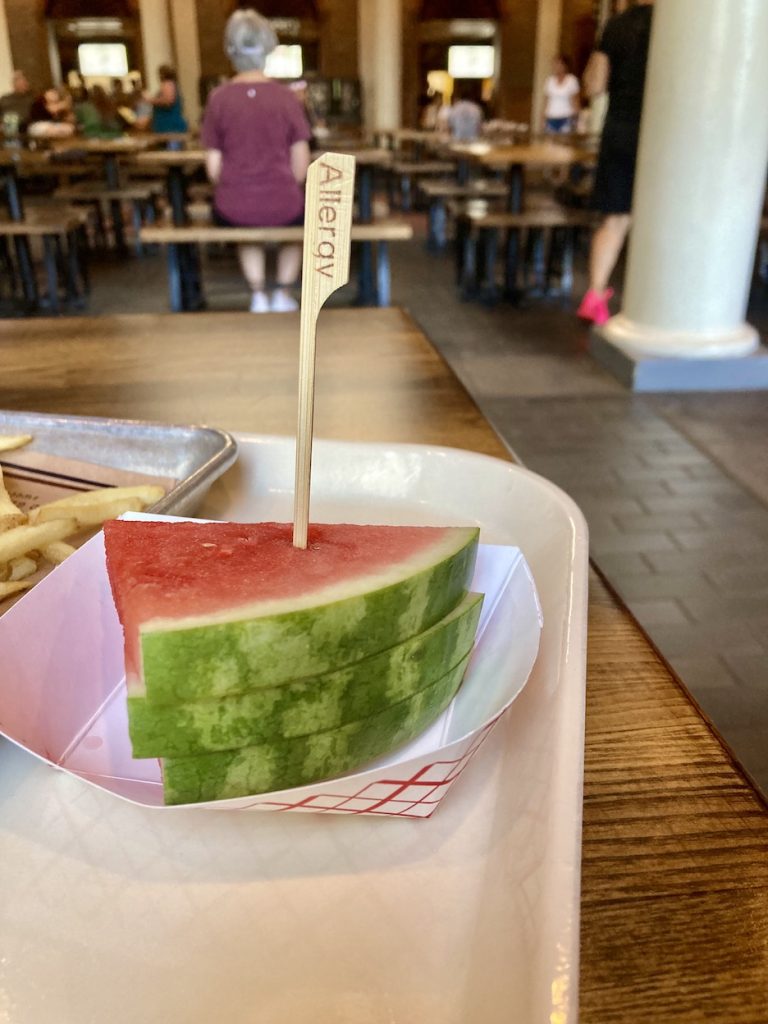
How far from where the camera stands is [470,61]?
57.7 feet

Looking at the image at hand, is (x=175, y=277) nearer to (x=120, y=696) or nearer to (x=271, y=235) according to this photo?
(x=271, y=235)

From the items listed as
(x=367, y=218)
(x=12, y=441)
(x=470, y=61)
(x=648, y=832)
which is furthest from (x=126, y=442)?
(x=470, y=61)

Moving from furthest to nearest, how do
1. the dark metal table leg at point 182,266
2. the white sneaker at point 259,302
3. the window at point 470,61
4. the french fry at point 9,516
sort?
the window at point 470,61 < the dark metal table leg at point 182,266 < the white sneaker at point 259,302 < the french fry at point 9,516

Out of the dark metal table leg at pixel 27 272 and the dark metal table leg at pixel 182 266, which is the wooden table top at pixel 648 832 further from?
the dark metal table leg at pixel 27 272

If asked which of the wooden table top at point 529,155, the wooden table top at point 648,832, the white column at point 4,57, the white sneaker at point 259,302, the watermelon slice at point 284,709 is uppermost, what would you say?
the white column at point 4,57

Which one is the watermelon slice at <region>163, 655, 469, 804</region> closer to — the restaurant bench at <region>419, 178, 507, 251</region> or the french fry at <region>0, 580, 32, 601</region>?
the french fry at <region>0, 580, 32, 601</region>

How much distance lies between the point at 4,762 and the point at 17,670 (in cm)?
7

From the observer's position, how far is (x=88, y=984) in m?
0.40

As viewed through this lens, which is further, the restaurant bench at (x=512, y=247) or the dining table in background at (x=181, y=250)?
the restaurant bench at (x=512, y=247)

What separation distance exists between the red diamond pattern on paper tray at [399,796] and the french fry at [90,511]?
363 millimetres

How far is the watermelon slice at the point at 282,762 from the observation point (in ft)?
1.46

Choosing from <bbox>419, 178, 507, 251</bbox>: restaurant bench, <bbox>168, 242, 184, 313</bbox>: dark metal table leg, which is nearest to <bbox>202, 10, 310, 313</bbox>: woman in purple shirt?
<bbox>168, 242, 184, 313</bbox>: dark metal table leg

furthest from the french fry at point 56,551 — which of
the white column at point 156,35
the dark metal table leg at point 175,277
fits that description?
the white column at point 156,35

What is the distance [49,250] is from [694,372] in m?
3.60
